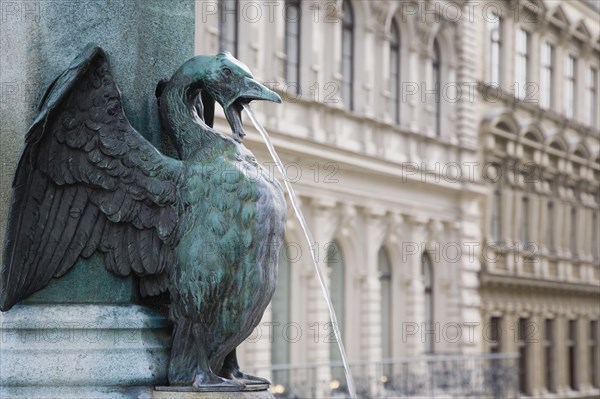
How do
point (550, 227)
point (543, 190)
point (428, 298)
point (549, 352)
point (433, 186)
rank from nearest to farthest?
point (433, 186), point (428, 298), point (543, 190), point (550, 227), point (549, 352)

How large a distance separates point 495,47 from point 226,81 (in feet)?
101

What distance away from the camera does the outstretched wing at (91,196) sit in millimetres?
4688

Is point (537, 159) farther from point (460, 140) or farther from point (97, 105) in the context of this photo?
point (97, 105)

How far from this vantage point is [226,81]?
4816mm

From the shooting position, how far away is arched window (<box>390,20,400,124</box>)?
2920 centimetres

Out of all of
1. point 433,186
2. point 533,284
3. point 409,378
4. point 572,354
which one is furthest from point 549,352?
point 409,378

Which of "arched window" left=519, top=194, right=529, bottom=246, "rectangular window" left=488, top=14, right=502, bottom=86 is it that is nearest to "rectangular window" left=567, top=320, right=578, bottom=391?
"arched window" left=519, top=194, right=529, bottom=246

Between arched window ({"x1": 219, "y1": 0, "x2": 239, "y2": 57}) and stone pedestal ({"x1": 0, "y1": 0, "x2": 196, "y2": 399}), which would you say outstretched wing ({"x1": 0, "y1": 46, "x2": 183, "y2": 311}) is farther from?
arched window ({"x1": 219, "y1": 0, "x2": 239, "y2": 57})

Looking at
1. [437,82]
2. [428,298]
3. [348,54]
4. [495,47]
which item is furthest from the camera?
[495,47]

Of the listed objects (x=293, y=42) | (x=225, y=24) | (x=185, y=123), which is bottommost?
(x=185, y=123)

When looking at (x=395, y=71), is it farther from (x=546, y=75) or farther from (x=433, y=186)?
(x=546, y=75)

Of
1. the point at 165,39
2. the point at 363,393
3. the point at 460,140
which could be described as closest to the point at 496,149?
the point at 460,140

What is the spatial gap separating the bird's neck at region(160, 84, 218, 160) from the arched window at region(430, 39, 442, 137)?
26.6 meters

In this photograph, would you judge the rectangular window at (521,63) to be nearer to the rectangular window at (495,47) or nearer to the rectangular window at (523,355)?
the rectangular window at (495,47)
